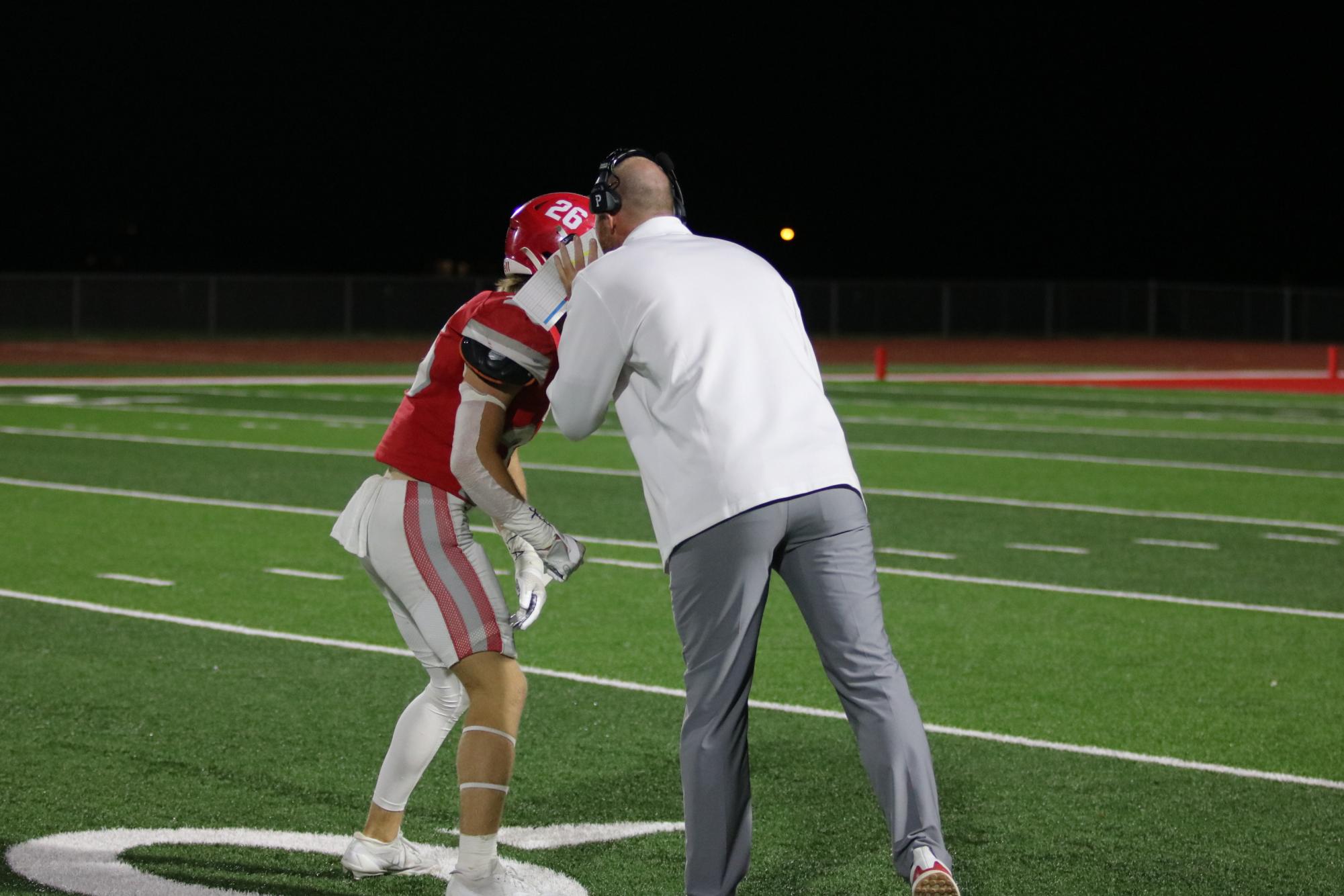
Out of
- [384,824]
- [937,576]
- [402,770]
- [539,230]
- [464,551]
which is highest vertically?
[539,230]

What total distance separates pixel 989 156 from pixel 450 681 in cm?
5361

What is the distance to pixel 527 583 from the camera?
4.17 m

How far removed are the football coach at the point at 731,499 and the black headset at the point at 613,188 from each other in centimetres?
10

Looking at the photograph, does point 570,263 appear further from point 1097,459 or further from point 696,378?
point 1097,459

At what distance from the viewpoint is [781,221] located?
55.3 meters

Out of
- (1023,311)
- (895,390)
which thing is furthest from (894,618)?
(1023,311)

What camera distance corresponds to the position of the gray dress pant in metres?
3.58

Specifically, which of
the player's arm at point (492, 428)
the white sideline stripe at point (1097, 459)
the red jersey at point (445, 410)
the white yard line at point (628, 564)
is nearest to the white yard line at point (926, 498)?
the white yard line at point (628, 564)

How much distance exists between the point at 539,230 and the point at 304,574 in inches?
209

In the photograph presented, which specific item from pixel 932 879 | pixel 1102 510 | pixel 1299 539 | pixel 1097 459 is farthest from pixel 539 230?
pixel 1097 459

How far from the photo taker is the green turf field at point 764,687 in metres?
4.64

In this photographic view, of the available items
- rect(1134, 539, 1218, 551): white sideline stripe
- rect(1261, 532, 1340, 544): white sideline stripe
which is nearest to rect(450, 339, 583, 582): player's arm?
rect(1134, 539, 1218, 551): white sideline stripe

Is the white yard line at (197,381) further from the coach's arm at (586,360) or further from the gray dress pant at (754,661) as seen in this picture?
the gray dress pant at (754,661)

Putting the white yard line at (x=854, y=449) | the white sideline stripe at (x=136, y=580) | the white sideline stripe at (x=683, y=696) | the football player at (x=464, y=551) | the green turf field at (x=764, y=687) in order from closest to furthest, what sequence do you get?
the football player at (x=464, y=551) < the green turf field at (x=764, y=687) < the white sideline stripe at (x=683, y=696) < the white sideline stripe at (x=136, y=580) < the white yard line at (x=854, y=449)
